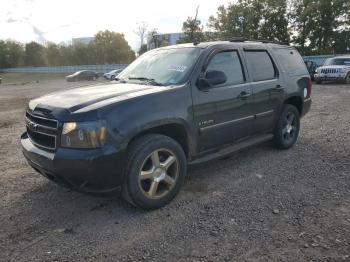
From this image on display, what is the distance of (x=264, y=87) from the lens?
5383mm

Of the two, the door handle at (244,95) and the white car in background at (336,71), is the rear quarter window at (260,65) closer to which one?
the door handle at (244,95)

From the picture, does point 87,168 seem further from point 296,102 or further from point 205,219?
point 296,102

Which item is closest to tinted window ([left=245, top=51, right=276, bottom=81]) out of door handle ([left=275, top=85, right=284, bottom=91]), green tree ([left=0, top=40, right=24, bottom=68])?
door handle ([left=275, top=85, right=284, bottom=91])

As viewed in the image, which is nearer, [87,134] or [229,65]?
[87,134]

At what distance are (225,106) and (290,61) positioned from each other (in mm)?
2311

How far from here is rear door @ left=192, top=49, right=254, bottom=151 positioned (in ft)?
14.4

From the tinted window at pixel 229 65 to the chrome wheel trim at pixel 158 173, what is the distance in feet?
4.44

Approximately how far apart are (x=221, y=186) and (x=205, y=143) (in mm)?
628

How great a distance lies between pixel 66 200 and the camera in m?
4.31

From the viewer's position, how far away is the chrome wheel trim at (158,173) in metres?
3.86

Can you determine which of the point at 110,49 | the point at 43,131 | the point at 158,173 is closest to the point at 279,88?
the point at 158,173

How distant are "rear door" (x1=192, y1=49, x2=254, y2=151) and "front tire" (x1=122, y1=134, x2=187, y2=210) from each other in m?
0.53

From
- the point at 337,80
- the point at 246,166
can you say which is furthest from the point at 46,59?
the point at 246,166

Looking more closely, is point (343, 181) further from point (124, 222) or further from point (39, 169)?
point (39, 169)
